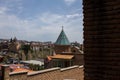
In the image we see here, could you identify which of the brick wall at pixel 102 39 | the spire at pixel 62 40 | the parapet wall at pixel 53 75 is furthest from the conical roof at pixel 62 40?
the brick wall at pixel 102 39

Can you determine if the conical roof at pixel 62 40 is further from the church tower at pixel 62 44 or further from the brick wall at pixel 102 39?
the brick wall at pixel 102 39

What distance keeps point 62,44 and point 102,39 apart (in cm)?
4298

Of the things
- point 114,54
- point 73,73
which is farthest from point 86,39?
point 73,73

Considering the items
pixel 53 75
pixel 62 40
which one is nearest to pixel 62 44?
pixel 62 40

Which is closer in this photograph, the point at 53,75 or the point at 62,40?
the point at 53,75

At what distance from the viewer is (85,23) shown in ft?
17.9

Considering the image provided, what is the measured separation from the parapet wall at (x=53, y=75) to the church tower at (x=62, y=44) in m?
23.3

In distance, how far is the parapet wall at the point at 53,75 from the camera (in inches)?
644

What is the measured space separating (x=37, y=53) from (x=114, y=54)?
107 m

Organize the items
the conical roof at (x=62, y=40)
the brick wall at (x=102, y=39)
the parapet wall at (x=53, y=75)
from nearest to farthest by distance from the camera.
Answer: the brick wall at (x=102, y=39)
the parapet wall at (x=53, y=75)
the conical roof at (x=62, y=40)

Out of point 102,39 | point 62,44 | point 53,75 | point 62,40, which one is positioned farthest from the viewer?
point 62,40

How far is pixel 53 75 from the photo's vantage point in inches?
790

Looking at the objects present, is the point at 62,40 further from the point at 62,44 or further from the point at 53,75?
the point at 53,75

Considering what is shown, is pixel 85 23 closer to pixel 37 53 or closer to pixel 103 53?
pixel 103 53
